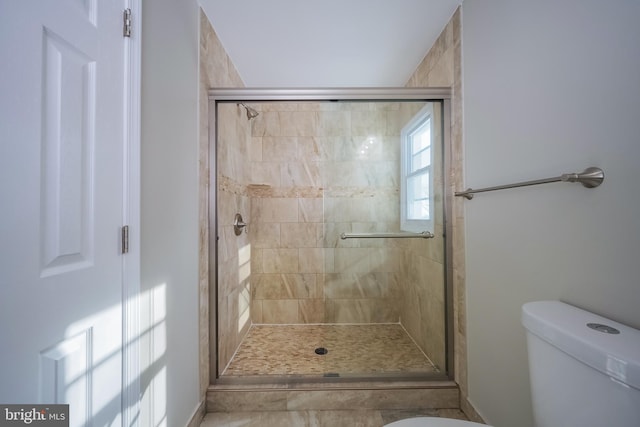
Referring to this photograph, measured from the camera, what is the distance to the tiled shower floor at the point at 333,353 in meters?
1.63

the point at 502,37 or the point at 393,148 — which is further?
the point at 393,148

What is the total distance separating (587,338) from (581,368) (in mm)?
77

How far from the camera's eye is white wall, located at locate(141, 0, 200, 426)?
0.96 m

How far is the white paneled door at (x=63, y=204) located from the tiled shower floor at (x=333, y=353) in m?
1.04

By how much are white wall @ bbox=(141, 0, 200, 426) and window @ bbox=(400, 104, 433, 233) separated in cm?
135

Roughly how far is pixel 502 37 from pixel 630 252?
1.00 meters

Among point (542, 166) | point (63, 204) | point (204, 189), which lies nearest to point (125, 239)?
point (63, 204)

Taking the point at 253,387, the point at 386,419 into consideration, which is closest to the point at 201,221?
the point at 253,387

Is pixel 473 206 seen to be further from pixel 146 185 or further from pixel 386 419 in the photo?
pixel 146 185

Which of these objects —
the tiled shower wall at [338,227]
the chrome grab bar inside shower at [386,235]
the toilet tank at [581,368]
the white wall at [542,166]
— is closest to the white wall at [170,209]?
the tiled shower wall at [338,227]

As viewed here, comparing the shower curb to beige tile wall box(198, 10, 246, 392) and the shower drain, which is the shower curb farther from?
the shower drain

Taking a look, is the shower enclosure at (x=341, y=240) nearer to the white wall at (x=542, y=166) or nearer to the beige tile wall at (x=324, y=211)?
the beige tile wall at (x=324, y=211)

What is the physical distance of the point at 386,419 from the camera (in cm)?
142

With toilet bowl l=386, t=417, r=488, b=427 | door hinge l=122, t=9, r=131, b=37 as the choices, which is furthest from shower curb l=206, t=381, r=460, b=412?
door hinge l=122, t=9, r=131, b=37
